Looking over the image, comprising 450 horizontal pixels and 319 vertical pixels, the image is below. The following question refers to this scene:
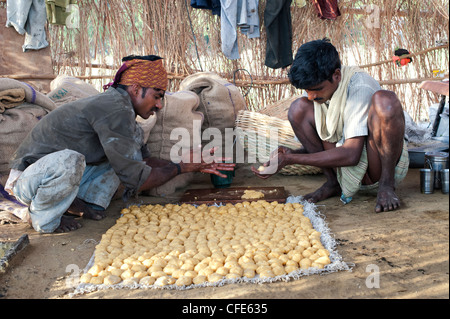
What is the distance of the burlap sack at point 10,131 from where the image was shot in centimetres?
315

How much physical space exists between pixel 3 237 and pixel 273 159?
1.75 metres

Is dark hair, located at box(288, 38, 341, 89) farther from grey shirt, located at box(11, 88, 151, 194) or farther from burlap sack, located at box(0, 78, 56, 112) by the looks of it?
burlap sack, located at box(0, 78, 56, 112)

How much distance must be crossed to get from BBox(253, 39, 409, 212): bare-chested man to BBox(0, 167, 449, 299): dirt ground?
0.21 m

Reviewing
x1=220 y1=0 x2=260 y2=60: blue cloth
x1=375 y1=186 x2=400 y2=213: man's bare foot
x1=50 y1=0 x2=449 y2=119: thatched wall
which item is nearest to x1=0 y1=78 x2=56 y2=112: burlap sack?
x1=50 y1=0 x2=449 y2=119: thatched wall

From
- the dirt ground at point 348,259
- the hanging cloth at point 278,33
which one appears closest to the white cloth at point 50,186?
the dirt ground at point 348,259

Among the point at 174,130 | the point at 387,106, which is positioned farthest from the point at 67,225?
the point at 387,106

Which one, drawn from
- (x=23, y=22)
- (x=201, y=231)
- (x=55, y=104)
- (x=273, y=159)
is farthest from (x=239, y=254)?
(x=23, y=22)

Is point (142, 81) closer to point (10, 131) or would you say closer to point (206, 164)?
point (206, 164)

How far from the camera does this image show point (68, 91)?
378 centimetres

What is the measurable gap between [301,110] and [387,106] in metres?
0.64

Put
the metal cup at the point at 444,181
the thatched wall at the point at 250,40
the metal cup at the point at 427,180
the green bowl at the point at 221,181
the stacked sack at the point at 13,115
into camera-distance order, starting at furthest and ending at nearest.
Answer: the thatched wall at the point at 250,40, the green bowl at the point at 221,181, the stacked sack at the point at 13,115, the metal cup at the point at 427,180, the metal cup at the point at 444,181

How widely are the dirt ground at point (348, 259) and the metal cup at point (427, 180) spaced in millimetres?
43

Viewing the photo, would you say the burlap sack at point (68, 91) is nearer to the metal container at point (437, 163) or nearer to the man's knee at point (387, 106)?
the man's knee at point (387, 106)

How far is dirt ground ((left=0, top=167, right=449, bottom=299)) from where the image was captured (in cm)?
179
